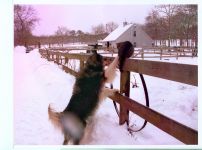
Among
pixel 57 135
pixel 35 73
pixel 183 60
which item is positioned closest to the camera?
pixel 183 60

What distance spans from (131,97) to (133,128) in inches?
7.7

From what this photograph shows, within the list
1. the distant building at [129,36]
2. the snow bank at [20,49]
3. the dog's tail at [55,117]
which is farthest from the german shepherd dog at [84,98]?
the snow bank at [20,49]

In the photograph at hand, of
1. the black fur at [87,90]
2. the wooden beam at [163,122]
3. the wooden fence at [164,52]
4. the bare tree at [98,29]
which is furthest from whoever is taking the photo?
the bare tree at [98,29]

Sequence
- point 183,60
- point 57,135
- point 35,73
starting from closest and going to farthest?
point 183,60 < point 57,135 < point 35,73

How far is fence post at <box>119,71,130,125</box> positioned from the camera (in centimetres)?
176

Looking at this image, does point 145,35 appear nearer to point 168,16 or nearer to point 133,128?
point 168,16

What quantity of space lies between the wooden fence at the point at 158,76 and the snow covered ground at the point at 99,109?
0.05m

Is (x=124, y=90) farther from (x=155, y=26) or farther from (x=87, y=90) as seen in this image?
(x=155, y=26)

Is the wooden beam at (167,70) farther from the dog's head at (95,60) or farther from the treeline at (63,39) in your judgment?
the treeline at (63,39)

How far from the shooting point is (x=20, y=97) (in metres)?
1.85

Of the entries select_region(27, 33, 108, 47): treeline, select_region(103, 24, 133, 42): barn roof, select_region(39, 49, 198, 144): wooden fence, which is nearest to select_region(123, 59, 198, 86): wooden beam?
select_region(39, 49, 198, 144): wooden fence

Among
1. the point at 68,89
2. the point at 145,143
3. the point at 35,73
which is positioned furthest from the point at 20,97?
the point at 145,143

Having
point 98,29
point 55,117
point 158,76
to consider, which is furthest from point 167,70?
point 55,117

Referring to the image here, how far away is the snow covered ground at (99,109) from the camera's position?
176cm
